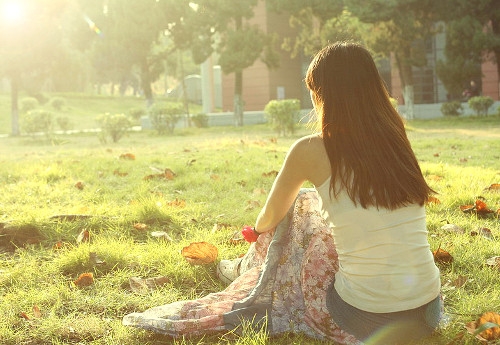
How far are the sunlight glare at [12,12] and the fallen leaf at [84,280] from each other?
2262 cm

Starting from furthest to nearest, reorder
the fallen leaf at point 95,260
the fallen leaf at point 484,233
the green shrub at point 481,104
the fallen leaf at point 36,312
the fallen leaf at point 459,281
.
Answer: the green shrub at point 481,104, the fallen leaf at point 484,233, the fallen leaf at point 95,260, the fallen leaf at point 459,281, the fallen leaf at point 36,312

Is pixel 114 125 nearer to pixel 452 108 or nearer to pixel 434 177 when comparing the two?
pixel 434 177

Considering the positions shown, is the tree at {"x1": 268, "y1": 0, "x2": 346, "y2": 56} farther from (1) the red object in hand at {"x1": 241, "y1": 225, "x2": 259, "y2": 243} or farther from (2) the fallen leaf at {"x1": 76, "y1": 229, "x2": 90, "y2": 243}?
(1) the red object in hand at {"x1": 241, "y1": 225, "x2": 259, "y2": 243}

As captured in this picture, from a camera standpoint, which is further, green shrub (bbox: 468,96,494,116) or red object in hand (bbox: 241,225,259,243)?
green shrub (bbox: 468,96,494,116)

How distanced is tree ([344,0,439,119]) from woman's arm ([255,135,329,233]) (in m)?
19.4

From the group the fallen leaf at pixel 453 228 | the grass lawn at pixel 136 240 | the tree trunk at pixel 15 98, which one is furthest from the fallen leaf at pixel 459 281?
the tree trunk at pixel 15 98

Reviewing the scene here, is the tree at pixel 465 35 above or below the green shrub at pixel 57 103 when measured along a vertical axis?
above

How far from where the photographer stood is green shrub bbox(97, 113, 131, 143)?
59.4ft

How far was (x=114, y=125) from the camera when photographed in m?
18.1

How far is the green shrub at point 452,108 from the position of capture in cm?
2383

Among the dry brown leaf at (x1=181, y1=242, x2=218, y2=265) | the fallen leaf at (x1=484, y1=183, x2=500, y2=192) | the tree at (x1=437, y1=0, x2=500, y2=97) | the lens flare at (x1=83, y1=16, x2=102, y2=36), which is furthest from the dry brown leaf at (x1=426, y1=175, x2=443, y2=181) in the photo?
the lens flare at (x1=83, y1=16, x2=102, y2=36)

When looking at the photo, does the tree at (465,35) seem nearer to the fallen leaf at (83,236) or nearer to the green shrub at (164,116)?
the green shrub at (164,116)

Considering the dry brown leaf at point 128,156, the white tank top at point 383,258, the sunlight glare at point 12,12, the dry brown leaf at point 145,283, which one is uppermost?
the sunlight glare at point 12,12

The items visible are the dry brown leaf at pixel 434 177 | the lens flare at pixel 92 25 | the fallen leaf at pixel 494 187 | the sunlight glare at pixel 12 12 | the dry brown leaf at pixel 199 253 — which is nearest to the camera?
the dry brown leaf at pixel 199 253
